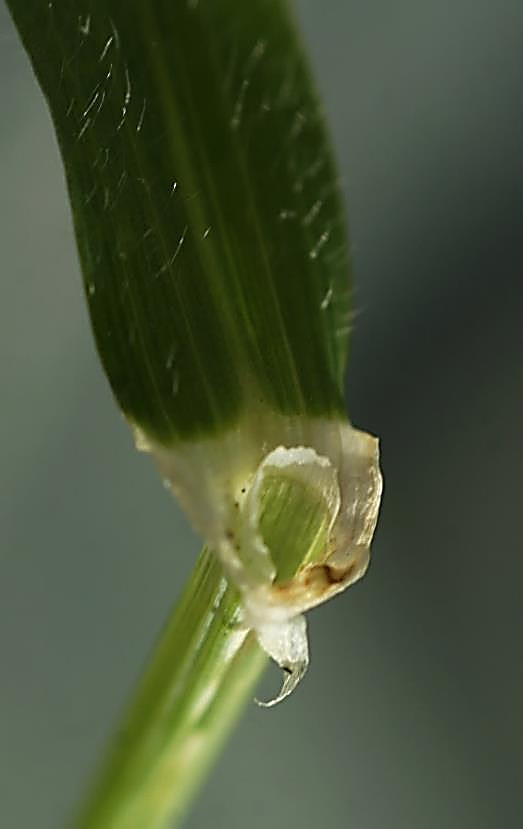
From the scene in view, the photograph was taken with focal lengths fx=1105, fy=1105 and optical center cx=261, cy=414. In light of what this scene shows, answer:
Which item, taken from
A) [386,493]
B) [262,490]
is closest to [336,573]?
[262,490]

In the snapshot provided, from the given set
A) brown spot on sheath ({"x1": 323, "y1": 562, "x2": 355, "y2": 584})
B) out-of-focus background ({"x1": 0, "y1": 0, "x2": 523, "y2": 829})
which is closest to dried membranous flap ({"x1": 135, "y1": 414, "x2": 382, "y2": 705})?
brown spot on sheath ({"x1": 323, "y1": 562, "x2": 355, "y2": 584})

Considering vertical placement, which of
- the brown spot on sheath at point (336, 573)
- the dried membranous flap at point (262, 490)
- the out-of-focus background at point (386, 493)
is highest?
the dried membranous flap at point (262, 490)

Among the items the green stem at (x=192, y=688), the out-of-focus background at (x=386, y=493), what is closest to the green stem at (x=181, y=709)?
the green stem at (x=192, y=688)

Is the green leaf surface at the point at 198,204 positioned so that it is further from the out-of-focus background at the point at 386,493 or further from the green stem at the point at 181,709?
the out-of-focus background at the point at 386,493

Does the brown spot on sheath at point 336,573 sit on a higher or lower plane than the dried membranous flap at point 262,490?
lower

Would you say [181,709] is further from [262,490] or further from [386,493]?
[386,493]

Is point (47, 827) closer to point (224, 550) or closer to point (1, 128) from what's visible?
point (1, 128)
